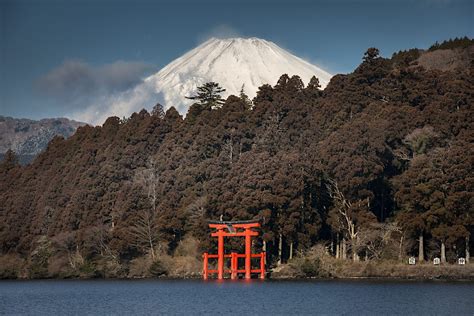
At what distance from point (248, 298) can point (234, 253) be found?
15.1m

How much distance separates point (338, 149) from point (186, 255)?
12.5 meters

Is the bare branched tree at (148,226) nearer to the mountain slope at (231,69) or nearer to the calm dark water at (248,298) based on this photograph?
the calm dark water at (248,298)

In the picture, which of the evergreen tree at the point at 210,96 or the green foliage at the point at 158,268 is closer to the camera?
the green foliage at the point at 158,268

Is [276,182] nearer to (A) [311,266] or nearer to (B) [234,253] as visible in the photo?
(B) [234,253]

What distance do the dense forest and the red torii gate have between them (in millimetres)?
1211

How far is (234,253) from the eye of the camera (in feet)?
180

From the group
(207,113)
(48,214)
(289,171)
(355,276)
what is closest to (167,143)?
(207,113)

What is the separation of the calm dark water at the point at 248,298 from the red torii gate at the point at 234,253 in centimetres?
296

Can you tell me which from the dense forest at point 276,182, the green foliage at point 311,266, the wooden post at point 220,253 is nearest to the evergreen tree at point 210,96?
the dense forest at point 276,182

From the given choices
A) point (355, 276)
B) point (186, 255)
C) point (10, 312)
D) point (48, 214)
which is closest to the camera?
point (10, 312)

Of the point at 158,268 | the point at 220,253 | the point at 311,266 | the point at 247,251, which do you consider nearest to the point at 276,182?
the point at 247,251

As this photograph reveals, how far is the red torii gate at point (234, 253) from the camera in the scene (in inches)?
2143

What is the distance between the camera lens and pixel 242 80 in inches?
4240

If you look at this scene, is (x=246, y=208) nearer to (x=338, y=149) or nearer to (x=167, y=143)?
(x=338, y=149)
